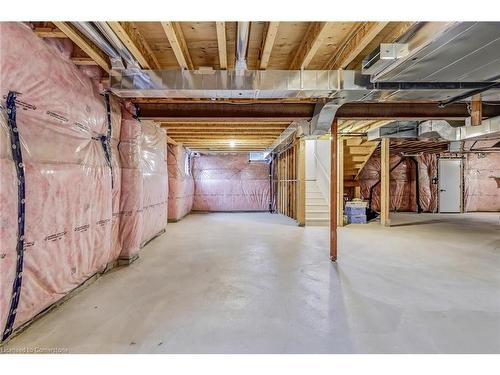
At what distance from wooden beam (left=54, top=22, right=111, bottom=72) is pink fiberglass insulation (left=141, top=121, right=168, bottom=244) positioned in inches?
64.5

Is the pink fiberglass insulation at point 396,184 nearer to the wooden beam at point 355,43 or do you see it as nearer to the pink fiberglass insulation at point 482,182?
the pink fiberglass insulation at point 482,182

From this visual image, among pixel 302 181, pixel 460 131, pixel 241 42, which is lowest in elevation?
pixel 302 181

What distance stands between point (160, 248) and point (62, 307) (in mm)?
1914

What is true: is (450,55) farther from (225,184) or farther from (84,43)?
(225,184)

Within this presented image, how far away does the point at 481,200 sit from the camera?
907 centimetres

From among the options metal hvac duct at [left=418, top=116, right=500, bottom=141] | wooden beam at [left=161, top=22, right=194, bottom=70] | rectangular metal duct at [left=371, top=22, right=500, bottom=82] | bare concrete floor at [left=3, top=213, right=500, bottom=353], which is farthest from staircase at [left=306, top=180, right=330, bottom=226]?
wooden beam at [left=161, top=22, right=194, bottom=70]

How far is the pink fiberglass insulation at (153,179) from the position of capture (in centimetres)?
403

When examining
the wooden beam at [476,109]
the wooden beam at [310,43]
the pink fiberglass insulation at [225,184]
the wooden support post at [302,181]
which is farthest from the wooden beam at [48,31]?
the pink fiberglass insulation at [225,184]

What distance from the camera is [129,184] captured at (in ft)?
10.4

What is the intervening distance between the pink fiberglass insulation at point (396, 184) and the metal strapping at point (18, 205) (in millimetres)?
9035

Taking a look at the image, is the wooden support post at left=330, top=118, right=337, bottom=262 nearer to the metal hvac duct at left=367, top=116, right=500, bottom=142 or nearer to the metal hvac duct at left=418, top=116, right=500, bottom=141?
the metal hvac duct at left=367, top=116, right=500, bottom=142

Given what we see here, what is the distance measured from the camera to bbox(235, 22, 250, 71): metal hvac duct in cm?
176

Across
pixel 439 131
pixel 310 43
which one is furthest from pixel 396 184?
pixel 310 43

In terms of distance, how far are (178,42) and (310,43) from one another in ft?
3.46
